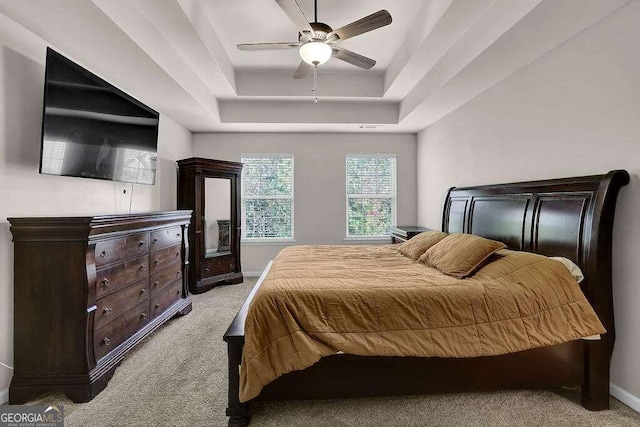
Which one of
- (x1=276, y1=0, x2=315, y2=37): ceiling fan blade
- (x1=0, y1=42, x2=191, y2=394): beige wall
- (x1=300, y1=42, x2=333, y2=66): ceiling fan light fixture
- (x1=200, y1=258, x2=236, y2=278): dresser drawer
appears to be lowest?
(x1=200, y1=258, x2=236, y2=278): dresser drawer

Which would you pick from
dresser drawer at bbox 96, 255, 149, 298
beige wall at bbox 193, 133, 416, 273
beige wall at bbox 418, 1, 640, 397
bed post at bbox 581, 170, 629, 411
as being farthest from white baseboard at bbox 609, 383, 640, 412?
beige wall at bbox 193, 133, 416, 273

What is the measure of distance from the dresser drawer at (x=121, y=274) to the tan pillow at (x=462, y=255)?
96.0 inches

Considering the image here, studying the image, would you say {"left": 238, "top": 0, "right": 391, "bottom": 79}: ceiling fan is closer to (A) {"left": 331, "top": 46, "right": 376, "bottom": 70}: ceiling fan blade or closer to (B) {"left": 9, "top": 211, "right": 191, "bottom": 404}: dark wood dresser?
(A) {"left": 331, "top": 46, "right": 376, "bottom": 70}: ceiling fan blade

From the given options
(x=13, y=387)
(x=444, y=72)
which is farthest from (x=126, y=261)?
(x=444, y=72)

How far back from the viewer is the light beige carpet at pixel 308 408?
175cm

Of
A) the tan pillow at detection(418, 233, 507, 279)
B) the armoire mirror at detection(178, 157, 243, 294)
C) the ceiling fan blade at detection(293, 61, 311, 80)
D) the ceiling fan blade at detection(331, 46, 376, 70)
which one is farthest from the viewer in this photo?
the armoire mirror at detection(178, 157, 243, 294)

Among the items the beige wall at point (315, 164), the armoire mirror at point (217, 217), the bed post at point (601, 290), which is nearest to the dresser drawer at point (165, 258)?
the armoire mirror at point (217, 217)

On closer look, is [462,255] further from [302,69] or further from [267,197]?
[267,197]

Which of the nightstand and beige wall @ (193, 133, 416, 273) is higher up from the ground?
beige wall @ (193, 133, 416, 273)

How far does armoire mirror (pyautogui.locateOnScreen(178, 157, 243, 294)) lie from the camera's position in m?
4.23

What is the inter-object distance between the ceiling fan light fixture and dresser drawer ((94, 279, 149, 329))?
227cm

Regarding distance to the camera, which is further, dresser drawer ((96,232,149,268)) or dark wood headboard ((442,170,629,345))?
dresser drawer ((96,232,149,268))

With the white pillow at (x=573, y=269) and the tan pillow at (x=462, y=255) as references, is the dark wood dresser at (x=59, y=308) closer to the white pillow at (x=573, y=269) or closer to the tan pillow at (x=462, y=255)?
the tan pillow at (x=462, y=255)

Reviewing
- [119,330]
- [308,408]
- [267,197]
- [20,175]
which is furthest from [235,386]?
[267,197]
